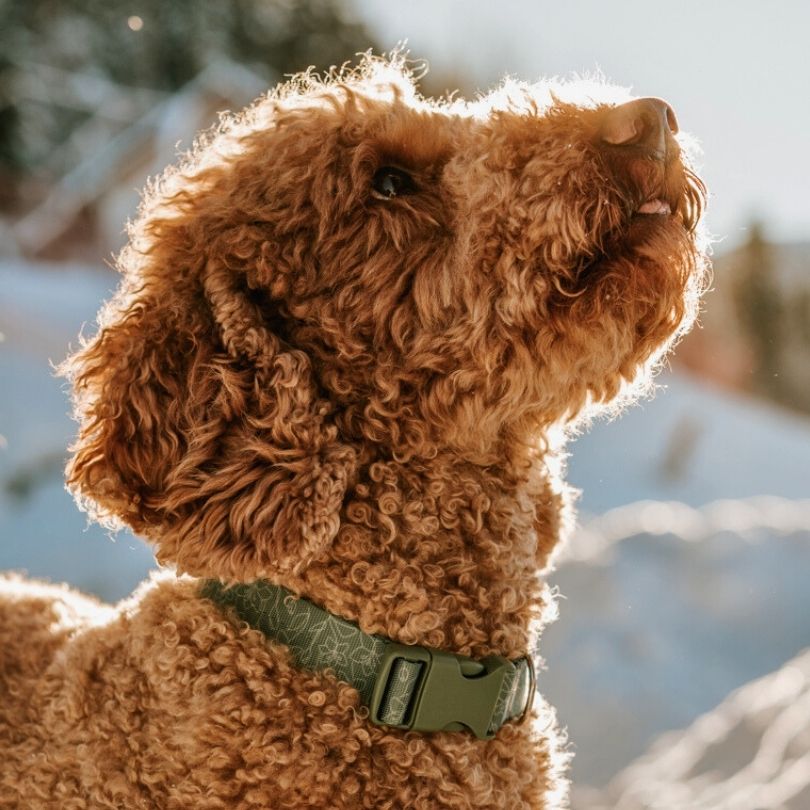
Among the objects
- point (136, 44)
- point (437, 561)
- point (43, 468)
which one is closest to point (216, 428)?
point (437, 561)

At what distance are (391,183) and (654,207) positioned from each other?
0.51 m

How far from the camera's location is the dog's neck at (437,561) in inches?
67.8

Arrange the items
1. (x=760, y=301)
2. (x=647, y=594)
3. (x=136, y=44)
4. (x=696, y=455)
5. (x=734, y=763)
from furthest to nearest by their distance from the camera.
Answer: (x=136, y=44)
(x=696, y=455)
(x=760, y=301)
(x=647, y=594)
(x=734, y=763)

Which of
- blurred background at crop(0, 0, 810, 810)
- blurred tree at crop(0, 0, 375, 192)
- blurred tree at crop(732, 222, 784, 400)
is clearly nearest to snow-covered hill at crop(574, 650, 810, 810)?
blurred background at crop(0, 0, 810, 810)

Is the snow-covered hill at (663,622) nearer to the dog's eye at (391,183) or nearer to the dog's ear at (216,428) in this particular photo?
the dog's ear at (216,428)

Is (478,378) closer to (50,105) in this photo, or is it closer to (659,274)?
(659,274)

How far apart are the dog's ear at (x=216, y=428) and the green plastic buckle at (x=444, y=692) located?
25 cm

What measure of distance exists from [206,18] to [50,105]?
136 inches

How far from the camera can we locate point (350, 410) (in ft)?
5.89

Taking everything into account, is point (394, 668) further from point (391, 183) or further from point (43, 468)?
point (43, 468)

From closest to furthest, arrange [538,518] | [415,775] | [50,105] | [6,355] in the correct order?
[415,775] → [538,518] → [6,355] → [50,105]

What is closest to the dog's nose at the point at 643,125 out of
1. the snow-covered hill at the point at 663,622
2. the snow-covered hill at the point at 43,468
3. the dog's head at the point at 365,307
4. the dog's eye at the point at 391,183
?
the dog's head at the point at 365,307

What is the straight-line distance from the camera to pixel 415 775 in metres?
1.66

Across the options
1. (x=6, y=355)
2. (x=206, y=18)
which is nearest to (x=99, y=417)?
(x=6, y=355)
